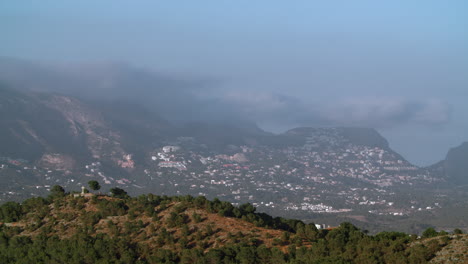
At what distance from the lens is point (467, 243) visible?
40.0 m

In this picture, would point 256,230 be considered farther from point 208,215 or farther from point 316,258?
point 316,258

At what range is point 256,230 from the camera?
176 feet

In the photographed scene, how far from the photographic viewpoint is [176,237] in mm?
52062

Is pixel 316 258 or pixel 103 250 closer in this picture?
pixel 316 258

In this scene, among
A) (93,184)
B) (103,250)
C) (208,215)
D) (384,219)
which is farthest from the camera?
(384,219)

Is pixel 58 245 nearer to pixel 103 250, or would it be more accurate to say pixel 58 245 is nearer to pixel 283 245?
pixel 103 250

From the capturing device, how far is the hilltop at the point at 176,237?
4328 cm

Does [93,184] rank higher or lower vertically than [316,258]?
higher

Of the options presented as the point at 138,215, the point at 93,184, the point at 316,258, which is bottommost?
the point at 316,258

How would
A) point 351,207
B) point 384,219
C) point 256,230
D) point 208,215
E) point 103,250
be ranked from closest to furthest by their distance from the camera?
point 103,250
point 256,230
point 208,215
point 384,219
point 351,207

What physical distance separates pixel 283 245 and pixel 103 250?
16237 millimetres

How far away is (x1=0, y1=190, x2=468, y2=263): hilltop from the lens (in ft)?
142

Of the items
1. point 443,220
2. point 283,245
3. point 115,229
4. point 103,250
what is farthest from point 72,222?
point 443,220

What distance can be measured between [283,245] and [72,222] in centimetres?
2439
